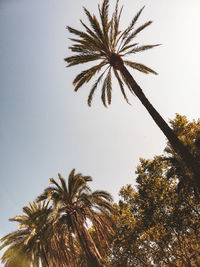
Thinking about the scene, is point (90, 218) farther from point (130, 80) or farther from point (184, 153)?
point (130, 80)

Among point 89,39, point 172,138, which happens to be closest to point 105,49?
point 89,39

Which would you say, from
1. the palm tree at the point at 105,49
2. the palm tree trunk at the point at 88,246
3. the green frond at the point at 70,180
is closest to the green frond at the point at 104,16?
the palm tree at the point at 105,49

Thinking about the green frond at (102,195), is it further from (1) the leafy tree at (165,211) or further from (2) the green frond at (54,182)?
(1) the leafy tree at (165,211)

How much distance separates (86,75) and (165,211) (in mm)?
13247

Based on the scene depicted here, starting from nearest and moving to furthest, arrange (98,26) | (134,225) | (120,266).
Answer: (98,26), (134,225), (120,266)

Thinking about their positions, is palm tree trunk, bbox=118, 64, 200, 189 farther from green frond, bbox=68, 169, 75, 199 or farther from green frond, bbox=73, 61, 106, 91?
green frond, bbox=68, 169, 75, 199

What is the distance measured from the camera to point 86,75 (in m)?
11.4

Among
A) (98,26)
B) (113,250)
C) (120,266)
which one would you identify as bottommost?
(120,266)

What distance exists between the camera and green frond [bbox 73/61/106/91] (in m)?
11.0

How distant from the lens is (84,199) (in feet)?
36.4

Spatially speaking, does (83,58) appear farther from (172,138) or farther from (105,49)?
(172,138)

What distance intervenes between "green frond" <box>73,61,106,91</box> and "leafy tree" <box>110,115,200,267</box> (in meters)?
8.80

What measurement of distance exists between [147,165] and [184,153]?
9445 millimetres

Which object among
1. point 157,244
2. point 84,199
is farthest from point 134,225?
point 84,199
